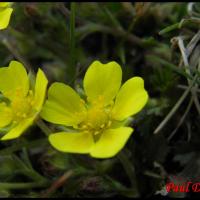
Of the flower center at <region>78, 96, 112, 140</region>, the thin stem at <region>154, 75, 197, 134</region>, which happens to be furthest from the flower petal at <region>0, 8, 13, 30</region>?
the thin stem at <region>154, 75, 197, 134</region>

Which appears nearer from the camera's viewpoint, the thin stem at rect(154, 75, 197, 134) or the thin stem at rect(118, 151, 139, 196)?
the thin stem at rect(118, 151, 139, 196)

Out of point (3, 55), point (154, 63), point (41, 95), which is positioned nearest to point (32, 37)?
point (3, 55)

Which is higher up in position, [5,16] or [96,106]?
[5,16]

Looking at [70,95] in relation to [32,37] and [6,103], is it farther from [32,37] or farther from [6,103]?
[32,37]

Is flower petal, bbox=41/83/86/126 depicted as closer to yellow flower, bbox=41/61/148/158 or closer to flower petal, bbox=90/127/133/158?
yellow flower, bbox=41/61/148/158

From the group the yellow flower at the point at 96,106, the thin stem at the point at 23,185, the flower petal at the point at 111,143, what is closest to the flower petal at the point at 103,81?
the yellow flower at the point at 96,106

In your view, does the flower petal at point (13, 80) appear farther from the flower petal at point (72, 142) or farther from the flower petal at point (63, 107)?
the flower petal at point (72, 142)

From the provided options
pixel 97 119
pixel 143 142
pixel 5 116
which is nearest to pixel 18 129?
pixel 5 116

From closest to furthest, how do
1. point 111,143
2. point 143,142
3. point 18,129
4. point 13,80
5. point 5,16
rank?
point 111,143
point 18,129
point 13,80
point 5,16
point 143,142

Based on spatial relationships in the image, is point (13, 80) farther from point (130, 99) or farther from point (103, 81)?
point (130, 99)
